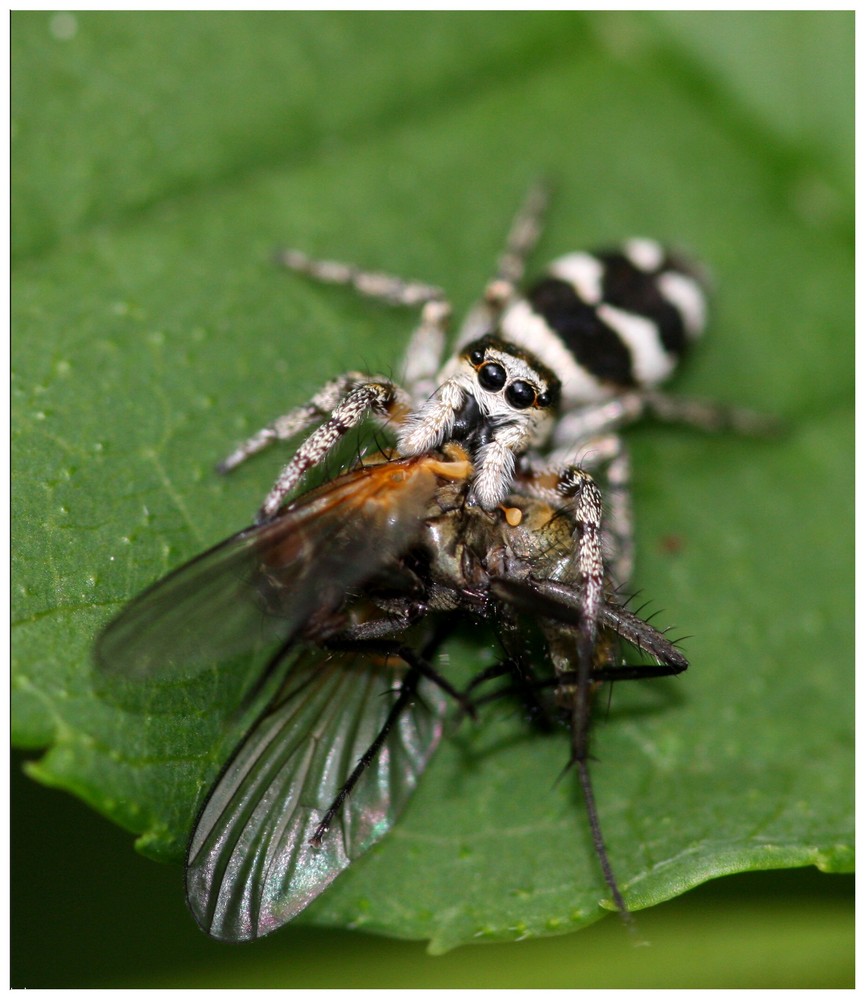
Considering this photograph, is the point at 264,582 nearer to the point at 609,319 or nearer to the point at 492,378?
the point at 492,378

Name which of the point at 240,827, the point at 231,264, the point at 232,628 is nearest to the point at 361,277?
the point at 231,264

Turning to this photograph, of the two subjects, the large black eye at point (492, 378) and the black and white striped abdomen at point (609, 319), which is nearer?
the large black eye at point (492, 378)

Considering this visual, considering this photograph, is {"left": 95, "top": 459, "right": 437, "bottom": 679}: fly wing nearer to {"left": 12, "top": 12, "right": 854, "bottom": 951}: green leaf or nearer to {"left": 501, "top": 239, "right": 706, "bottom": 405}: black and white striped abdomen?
{"left": 12, "top": 12, "right": 854, "bottom": 951}: green leaf

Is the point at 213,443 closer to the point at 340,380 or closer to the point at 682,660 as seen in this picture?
the point at 340,380

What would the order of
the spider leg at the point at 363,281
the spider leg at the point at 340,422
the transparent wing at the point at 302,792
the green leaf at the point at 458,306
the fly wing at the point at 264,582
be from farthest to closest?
the spider leg at the point at 363,281 < the spider leg at the point at 340,422 < the green leaf at the point at 458,306 < the transparent wing at the point at 302,792 < the fly wing at the point at 264,582

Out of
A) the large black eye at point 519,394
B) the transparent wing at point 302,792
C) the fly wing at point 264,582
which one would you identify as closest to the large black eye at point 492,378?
the large black eye at point 519,394

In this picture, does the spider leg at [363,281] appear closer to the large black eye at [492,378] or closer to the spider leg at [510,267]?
the spider leg at [510,267]
